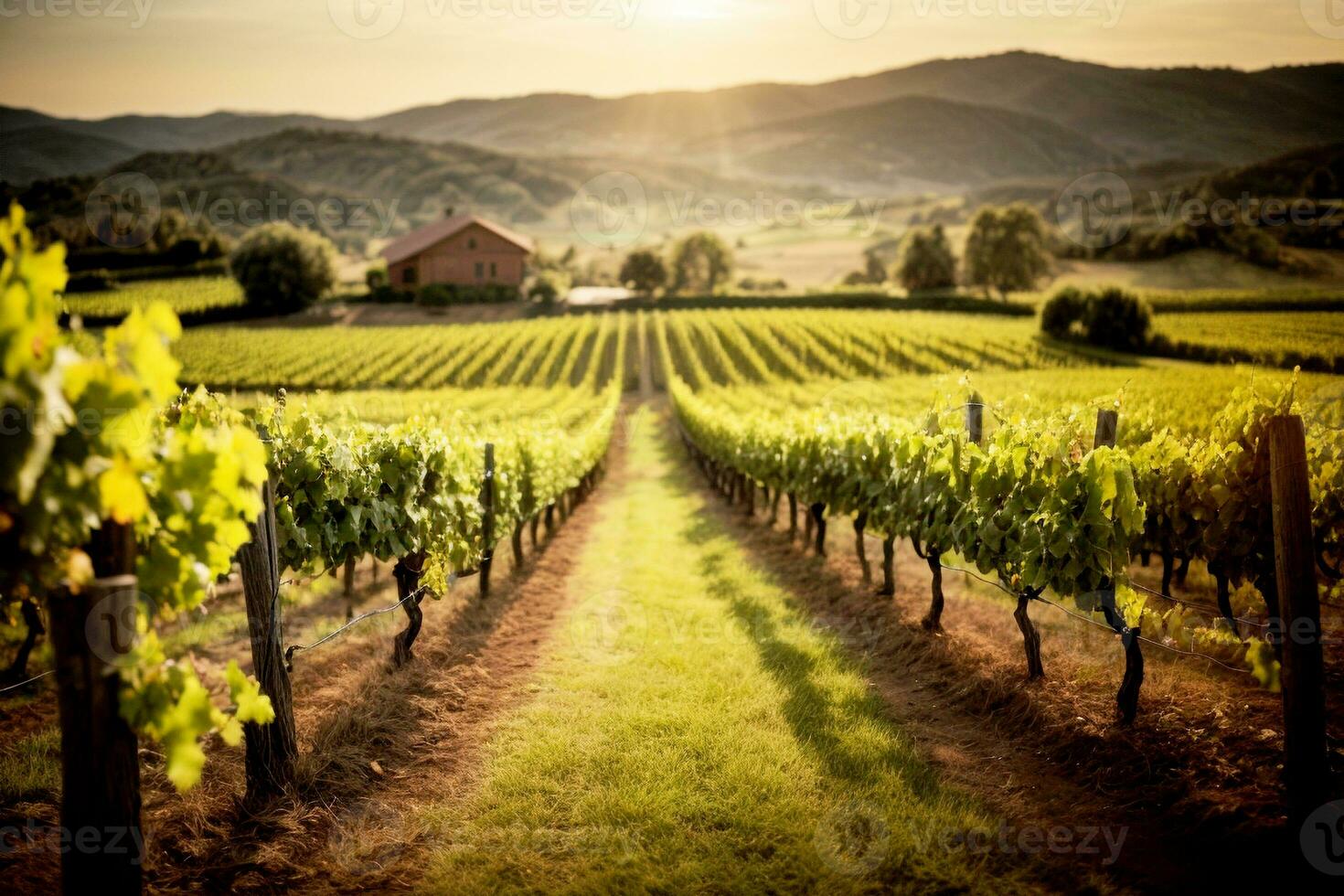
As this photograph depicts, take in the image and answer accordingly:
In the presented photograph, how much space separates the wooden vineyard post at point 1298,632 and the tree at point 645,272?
81989mm

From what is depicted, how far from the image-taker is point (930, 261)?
7944 cm

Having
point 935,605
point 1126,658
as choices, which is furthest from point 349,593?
point 1126,658

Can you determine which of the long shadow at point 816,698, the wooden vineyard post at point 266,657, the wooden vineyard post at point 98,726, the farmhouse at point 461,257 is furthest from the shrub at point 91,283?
the wooden vineyard post at point 98,726

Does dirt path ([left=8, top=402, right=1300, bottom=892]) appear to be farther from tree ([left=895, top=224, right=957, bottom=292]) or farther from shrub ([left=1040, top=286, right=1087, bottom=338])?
tree ([left=895, top=224, right=957, bottom=292])

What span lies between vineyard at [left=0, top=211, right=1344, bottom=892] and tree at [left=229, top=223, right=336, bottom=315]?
64125 millimetres

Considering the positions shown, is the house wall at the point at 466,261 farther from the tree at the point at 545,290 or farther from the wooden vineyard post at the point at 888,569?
the wooden vineyard post at the point at 888,569

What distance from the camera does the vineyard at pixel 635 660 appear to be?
2.75 m

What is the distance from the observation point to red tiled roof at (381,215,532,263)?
233ft

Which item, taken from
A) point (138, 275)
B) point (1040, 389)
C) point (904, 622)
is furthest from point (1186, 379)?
point (138, 275)

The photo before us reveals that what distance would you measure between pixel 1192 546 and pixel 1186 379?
20.2 m

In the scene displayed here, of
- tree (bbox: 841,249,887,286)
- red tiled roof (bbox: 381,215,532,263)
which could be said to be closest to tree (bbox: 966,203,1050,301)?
tree (bbox: 841,249,887,286)

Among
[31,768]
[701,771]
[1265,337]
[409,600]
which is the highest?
[1265,337]

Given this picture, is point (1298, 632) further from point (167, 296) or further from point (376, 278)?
point (167, 296)

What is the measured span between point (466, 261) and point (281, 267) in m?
17.1
